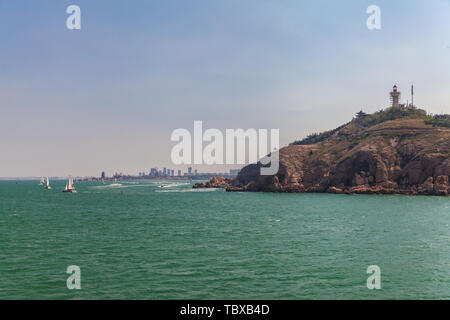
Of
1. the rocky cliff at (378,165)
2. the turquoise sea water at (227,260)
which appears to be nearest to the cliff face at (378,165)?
the rocky cliff at (378,165)

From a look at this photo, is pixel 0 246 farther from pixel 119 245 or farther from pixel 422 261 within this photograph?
pixel 422 261

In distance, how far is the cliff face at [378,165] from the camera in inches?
5655

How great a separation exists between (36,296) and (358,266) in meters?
26.2

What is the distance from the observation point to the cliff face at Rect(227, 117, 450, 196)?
143625mm

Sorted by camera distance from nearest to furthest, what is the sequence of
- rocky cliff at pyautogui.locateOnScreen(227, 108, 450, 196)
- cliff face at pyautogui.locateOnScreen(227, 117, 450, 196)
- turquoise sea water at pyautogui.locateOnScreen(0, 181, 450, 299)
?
turquoise sea water at pyautogui.locateOnScreen(0, 181, 450, 299), cliff face at pyautogui.locateOnScreen(227, 117, 450, 196), rocky cliff at pyautogui.locateOnScreen(227, 108, 450, 196)

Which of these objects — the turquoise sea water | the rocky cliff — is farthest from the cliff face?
the turquoise sea water

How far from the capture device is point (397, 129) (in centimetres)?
18188

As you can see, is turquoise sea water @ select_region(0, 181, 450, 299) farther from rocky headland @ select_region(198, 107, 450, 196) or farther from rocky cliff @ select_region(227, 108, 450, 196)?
rocky cliff @ select_region(227, 108, 450, 196)

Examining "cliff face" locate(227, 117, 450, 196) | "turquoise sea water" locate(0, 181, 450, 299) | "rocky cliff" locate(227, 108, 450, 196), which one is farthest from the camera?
"rocky cliff" locate(227, 108, 450, 196)

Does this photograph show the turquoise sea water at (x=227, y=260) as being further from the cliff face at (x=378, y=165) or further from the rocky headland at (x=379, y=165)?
the cliff face at (x=378, y=165)

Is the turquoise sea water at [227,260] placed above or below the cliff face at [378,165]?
below

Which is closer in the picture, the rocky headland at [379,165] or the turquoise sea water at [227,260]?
the turquoise sea water at [227,260]

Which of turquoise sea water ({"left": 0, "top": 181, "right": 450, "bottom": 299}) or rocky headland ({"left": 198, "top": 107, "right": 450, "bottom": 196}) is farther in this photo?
rocky headland ({"left": 198, "top": 107, "right": 450, "bottom": 196})

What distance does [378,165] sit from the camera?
507ft
